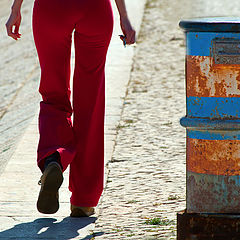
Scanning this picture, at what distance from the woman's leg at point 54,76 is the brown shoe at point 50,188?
5.2 inches

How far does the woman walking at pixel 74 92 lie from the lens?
390cm

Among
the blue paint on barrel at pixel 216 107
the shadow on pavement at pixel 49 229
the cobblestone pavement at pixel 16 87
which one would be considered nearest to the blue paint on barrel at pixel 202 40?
the blue paint on barrel at pixel 216 107

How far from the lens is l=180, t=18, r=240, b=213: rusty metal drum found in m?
3.36

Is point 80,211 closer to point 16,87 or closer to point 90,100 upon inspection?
point 90,100

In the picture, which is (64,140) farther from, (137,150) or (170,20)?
(170,20)

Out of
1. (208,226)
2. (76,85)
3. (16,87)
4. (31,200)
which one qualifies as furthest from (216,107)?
(16,87)

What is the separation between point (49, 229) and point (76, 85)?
0.79 meters

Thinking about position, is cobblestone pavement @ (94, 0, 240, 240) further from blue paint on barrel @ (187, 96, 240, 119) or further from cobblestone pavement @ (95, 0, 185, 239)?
blue paint on barrel @ (187, 96, 240, 119)

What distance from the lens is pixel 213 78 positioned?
340cm

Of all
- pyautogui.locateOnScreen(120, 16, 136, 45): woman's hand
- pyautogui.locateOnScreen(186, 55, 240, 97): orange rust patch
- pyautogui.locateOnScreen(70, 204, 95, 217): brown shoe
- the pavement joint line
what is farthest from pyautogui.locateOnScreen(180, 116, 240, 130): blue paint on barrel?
the pavement joint line

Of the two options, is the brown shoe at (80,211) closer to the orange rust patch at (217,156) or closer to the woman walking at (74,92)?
the woman walking at (74,92)

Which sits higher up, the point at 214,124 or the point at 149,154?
the point at 214,124

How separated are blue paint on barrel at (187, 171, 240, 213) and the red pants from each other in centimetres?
77

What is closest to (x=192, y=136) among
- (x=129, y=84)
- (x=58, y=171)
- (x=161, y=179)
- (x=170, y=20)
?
(x=58, y=171)
